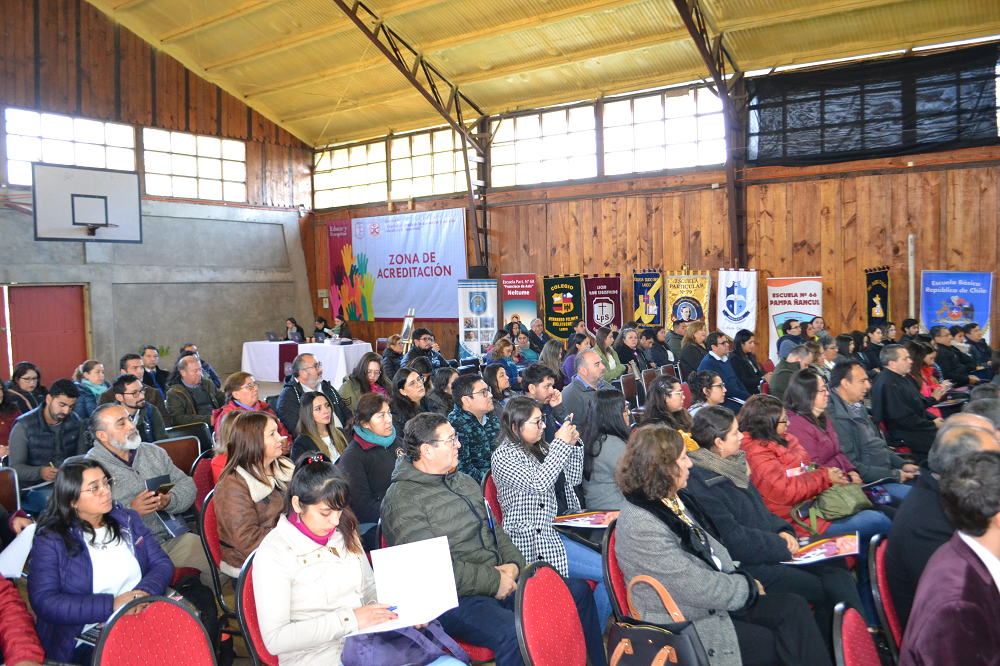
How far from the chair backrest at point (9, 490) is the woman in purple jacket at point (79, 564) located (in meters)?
1.26

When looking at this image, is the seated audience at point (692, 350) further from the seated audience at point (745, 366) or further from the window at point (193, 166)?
the window at point (193, 166)

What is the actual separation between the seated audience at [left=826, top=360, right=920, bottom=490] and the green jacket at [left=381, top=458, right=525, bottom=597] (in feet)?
8.09

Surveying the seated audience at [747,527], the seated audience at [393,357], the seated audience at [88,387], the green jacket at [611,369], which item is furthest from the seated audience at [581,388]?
the seated audience at [88,387]

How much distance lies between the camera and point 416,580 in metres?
2.19

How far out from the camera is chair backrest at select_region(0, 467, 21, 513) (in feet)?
10.9

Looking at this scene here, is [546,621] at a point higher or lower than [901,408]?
lower

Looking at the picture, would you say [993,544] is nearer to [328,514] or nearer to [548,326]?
[328,514]

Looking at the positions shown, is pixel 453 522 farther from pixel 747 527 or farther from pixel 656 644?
pixel 747 527

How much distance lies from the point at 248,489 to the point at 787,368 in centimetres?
444

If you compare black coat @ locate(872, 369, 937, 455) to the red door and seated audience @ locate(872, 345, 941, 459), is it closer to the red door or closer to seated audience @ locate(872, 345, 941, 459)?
seated audience @ locate(872, 345, 941, 459)

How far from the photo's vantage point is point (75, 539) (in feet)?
7.72

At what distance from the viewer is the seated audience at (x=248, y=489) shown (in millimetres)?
2807

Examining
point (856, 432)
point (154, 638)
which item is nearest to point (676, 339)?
point (856, 432)

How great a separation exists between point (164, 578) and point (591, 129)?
10.7 meters
